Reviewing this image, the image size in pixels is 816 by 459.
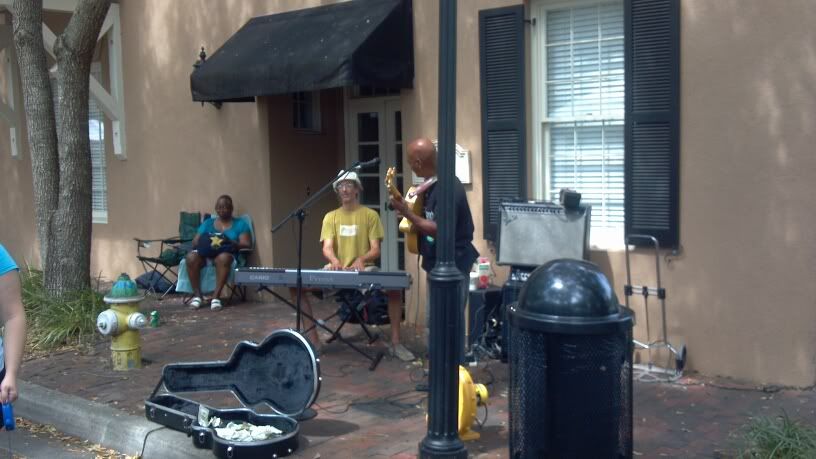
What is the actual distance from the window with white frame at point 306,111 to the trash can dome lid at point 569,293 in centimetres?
643

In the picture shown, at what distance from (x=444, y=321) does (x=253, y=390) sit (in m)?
1.67

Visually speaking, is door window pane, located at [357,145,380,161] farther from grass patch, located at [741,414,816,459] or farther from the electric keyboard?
grass patch, located at [741,414,816,459]

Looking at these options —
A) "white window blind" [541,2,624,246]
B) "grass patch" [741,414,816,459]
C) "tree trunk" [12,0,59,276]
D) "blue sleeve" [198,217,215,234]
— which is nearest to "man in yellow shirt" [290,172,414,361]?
"white window blind" [541,2,624,246]

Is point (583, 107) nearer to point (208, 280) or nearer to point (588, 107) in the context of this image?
point (588, 107)

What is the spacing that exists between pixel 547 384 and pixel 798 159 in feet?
9.96

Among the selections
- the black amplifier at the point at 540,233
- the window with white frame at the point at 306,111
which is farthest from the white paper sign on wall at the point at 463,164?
the window with white frame at the point at 306,111

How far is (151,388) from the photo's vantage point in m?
6.74

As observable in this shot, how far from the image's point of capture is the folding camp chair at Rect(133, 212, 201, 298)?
34.0 ft

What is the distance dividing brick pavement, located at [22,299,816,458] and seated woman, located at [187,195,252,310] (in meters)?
1.38

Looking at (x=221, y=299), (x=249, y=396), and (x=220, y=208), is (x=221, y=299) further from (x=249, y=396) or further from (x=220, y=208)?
(x=249, y=396)

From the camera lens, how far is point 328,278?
6688 millimetres

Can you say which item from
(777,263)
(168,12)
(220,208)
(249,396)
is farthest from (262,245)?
(777,263)

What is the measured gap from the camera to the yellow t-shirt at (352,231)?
7.42 m

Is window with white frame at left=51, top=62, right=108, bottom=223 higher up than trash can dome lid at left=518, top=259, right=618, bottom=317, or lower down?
higher up
